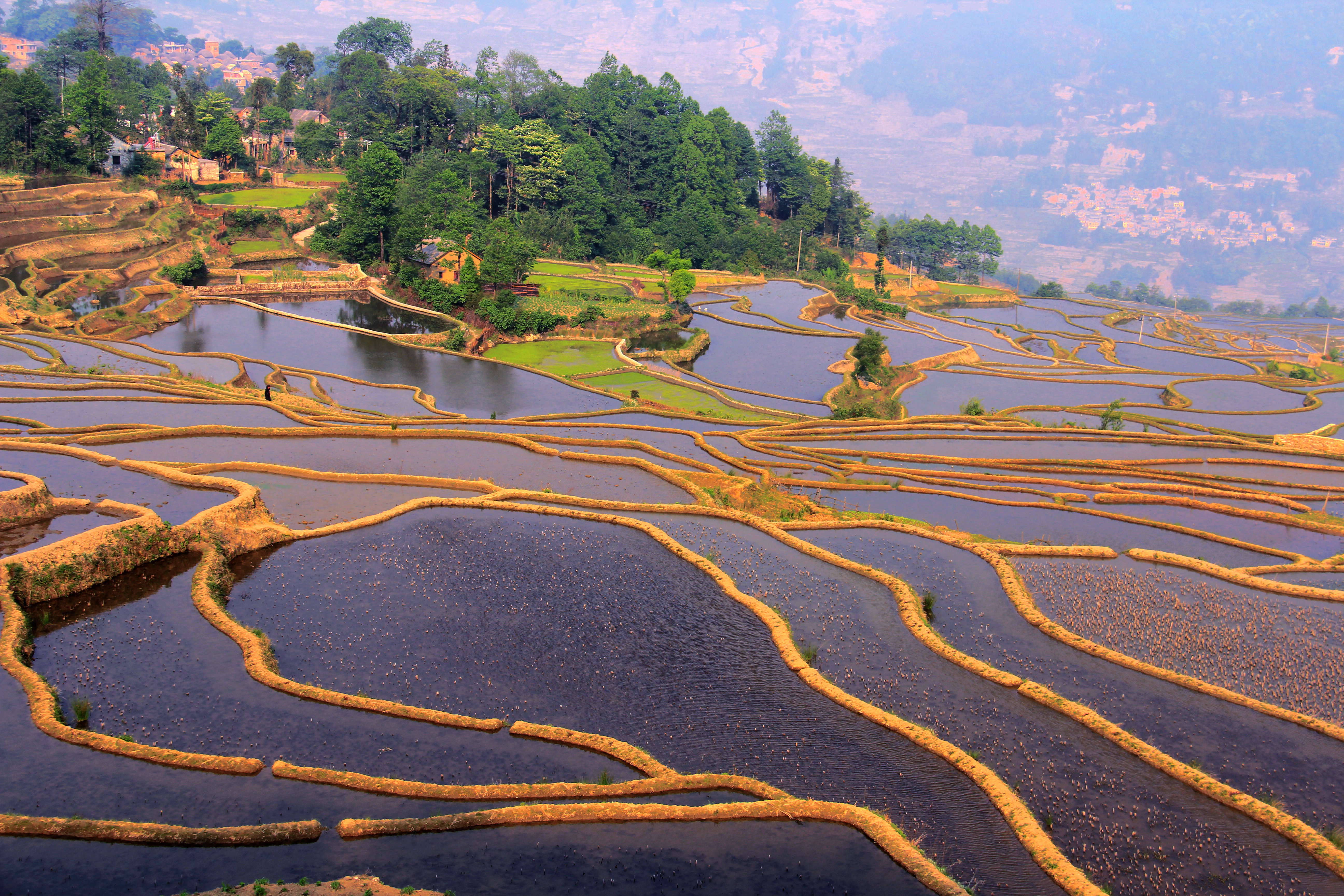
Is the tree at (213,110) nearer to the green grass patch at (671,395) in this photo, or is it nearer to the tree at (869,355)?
the green grass patch at (671,395)

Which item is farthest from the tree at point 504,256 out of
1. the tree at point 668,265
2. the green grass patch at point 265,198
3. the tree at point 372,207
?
the green grass patch at point 265,198

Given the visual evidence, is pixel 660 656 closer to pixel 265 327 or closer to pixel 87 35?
pixel 265 327

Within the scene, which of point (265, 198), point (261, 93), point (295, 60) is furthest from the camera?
point (295, 60)

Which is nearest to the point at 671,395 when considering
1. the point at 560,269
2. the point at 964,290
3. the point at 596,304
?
the point at 596,304

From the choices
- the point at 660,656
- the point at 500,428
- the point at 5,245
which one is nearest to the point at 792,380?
the point at 500,428

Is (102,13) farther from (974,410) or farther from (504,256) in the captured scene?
(974,410)

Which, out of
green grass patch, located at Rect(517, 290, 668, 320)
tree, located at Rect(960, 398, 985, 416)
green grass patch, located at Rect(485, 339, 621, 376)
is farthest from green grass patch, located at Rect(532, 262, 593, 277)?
tree, located at Rect(960, 398, 985, 416)
